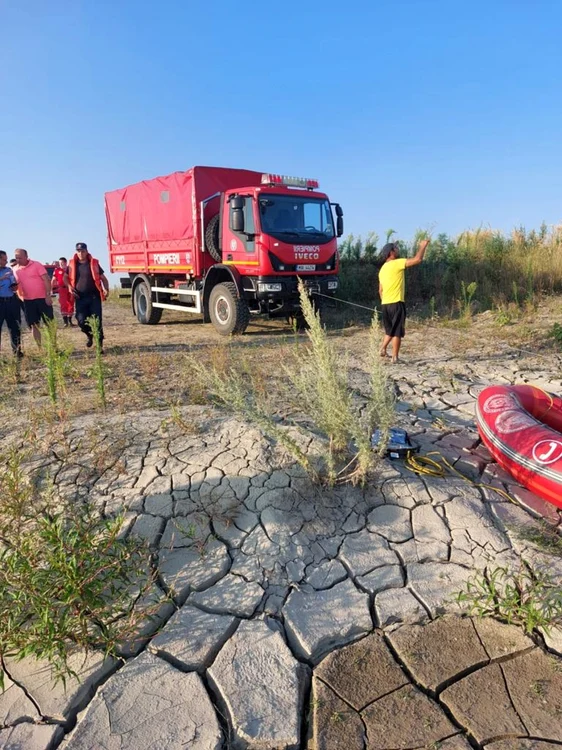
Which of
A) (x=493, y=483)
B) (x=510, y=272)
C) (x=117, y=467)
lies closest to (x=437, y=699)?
(x=493, y=483)

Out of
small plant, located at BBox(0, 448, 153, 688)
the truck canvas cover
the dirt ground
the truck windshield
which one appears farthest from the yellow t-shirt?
small plant, located at BBox(0, 448, 153, 688)

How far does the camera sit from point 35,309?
661 cm

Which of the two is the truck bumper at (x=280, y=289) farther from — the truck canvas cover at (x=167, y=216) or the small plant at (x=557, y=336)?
the small plant at (x=557, y=336)

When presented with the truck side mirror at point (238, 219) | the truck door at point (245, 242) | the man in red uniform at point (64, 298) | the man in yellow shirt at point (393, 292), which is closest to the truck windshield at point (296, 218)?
the truck door at point (245, 242)

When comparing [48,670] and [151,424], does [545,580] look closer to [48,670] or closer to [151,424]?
[48,670]

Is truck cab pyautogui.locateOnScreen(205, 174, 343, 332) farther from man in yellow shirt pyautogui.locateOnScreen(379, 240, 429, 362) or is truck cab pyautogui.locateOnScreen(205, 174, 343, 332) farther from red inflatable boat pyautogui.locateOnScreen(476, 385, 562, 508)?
red inflatable boat pyautogui.locateOnScreen(476, 385, 562, 508)

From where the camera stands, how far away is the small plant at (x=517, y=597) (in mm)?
2225

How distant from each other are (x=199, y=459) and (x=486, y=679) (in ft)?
6.93

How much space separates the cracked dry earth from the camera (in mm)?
1880

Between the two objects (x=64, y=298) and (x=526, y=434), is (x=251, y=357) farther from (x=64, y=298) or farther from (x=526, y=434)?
(x=64, y=298)

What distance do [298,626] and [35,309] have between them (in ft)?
19.5

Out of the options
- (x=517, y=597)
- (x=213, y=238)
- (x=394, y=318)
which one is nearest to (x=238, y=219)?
(x=213, y=238)

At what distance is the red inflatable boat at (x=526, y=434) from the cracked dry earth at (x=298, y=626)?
0.14 meters

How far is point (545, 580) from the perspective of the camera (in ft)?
7.96
